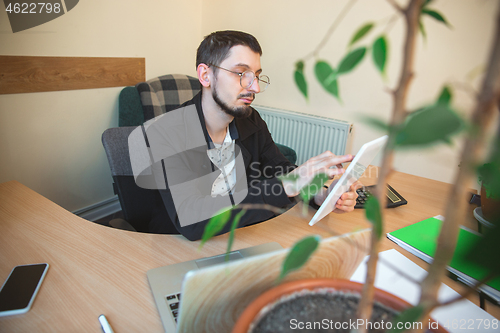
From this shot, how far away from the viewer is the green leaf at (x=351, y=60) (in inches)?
11.4

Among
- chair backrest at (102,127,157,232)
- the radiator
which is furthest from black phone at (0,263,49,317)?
the radiator

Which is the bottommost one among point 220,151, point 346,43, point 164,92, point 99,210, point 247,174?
point 99,210

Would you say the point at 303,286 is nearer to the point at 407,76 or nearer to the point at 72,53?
the point at 407,76

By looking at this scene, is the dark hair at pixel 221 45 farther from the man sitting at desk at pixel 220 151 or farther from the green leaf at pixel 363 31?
the green leaf at pixel 363 31

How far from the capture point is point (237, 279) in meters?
0.46

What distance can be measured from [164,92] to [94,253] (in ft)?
5.31

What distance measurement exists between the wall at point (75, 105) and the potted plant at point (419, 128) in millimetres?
1919

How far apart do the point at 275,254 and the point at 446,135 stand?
12.2 inches

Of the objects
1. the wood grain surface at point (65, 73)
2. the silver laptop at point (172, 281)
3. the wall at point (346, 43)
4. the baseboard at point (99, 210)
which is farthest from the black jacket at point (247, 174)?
the baseboard at point (99, 210)

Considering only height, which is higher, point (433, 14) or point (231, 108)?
point (433, 14)

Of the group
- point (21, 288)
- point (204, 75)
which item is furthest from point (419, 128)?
point (204, 75)

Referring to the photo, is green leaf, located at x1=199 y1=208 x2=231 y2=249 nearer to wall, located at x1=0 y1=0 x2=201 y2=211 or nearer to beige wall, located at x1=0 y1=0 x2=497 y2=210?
beige wall, located at x1=0 y1=0 x2=497 y2=210

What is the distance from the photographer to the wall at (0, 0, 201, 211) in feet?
5.82

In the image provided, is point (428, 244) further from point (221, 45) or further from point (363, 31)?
point (221, 45)
